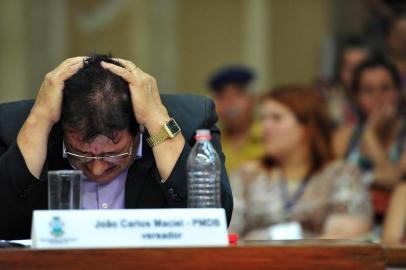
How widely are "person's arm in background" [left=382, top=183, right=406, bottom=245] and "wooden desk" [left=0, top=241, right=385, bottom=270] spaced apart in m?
2.50

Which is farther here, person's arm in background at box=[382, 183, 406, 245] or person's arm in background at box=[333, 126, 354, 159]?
person's arm in background at box=[333, 126, 354, 159]


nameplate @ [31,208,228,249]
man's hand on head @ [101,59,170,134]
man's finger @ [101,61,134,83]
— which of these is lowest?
nameplate @ [31,208,228,249]

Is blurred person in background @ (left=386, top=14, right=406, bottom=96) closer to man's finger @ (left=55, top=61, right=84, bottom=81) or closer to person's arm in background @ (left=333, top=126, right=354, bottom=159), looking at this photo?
person's arm in background @ (left=333, top=126, right=354, bottom=159)

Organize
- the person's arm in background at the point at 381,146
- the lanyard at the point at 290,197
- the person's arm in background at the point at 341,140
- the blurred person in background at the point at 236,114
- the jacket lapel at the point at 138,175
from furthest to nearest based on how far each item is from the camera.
Result: the blurred person in background at the point at 236,114, the person's arm in background at the point at 341,140, the person's arm in background at the point at 381,146, the lanyard at the point at 290,197, the jacket lapel at the point at 138,175

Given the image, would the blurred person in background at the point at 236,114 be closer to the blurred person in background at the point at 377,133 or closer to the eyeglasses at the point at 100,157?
the blurred person in background at the point at 377,133

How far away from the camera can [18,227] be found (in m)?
2.81

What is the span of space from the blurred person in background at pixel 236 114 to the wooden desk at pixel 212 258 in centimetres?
359

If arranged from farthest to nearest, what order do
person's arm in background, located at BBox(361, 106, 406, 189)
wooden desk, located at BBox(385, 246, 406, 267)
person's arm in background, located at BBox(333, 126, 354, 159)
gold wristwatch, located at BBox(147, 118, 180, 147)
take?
person's arm in background, located at BBox(333, 126, 354, 159)
person's arm in background, located at BBox(361, 106, 406, 189)
wooden desk, located at BBox(385, 246, 406, 267)
gold wristwatch, located at BBox(147, 118, 180, 147)

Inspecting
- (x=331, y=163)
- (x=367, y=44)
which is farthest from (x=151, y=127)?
(x=367, y=44)

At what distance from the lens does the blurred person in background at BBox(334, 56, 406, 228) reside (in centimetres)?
509

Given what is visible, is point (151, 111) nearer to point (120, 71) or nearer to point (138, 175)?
point (120, 71)

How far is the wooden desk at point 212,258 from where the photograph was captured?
7.02 ft

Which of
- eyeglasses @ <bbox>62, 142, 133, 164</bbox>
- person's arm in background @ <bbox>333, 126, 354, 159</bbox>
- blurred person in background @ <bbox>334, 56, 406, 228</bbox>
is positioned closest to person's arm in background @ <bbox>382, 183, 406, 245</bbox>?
blurred person in background @ <bbox>334, 56, 406, 228</bbox>

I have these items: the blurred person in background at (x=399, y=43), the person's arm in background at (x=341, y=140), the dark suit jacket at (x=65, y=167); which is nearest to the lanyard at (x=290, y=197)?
the person's arm in background at (x=341, y=140)
